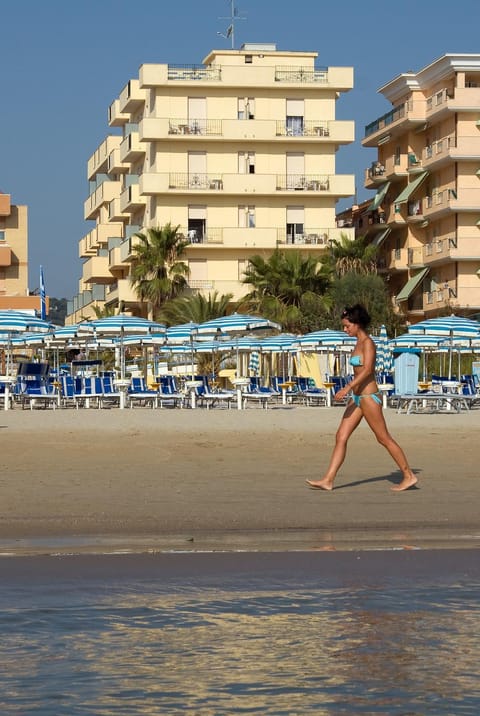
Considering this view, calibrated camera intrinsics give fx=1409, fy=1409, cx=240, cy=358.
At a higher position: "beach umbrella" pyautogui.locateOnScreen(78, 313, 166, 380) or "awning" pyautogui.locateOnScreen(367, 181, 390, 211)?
"awning" pyautogui.locateOnScreen(367, 181, 390, 211)

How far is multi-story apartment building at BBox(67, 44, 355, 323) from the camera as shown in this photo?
233 feet

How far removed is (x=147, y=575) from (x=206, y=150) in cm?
6364

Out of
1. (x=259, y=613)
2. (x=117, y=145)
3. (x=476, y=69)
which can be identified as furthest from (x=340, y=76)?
(x=259, y=613)

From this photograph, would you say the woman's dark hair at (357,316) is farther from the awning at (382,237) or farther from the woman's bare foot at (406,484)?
the awning at (382,237)

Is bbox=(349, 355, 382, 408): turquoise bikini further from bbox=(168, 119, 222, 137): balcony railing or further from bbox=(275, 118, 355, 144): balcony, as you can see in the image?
bbox=(275, 118, 355, 144): balcony

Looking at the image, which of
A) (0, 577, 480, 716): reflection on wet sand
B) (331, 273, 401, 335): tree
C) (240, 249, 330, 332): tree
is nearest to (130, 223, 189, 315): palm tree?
(240, 249, 330, 332): tree

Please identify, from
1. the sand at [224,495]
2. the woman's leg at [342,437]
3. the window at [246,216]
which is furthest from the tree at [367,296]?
the woman's leg at [342,437]

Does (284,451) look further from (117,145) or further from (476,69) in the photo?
(117,145)

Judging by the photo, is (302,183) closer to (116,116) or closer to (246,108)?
(246,108)

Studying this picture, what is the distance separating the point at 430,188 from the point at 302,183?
687cm

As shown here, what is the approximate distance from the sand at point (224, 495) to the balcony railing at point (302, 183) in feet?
170

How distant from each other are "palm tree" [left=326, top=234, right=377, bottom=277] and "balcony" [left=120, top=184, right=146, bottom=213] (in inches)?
429

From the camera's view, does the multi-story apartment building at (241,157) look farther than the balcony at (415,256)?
No

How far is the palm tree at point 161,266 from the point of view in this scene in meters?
69.2
